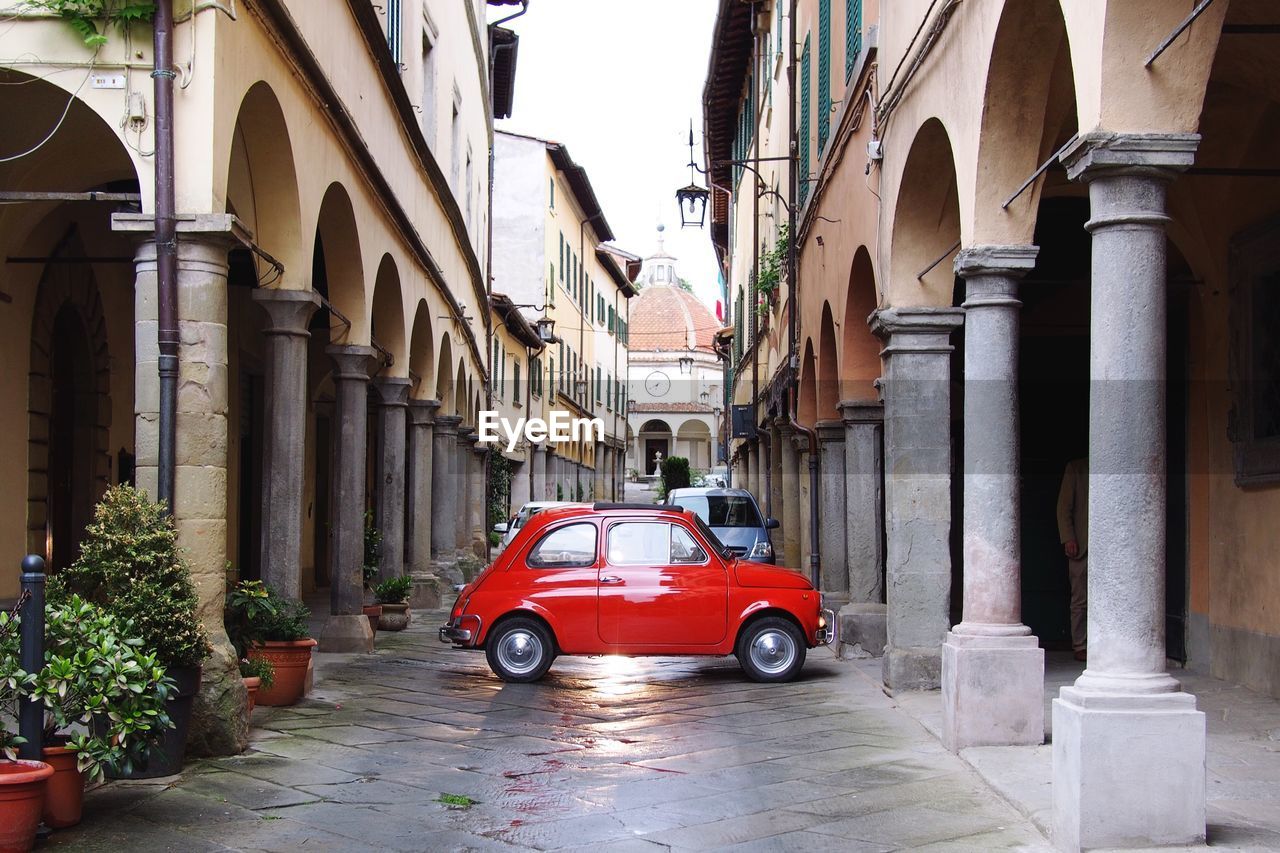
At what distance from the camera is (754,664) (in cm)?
1243

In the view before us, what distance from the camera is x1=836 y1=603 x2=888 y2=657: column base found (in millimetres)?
14508

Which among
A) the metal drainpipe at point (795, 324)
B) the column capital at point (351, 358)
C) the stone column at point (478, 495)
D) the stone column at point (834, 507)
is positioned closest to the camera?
the column capital at point (351, 358)

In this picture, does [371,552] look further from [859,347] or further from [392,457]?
[859,347]

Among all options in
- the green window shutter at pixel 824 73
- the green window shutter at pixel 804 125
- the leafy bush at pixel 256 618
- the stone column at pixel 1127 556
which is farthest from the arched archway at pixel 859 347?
the stone column at pixel 1127 556

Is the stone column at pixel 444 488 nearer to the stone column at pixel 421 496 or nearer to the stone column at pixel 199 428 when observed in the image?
the stone column at pixel 421 496

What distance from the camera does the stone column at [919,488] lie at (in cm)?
1109

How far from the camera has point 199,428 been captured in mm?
8461

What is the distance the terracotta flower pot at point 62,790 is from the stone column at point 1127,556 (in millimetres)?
4604

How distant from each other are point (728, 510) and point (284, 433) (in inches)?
392

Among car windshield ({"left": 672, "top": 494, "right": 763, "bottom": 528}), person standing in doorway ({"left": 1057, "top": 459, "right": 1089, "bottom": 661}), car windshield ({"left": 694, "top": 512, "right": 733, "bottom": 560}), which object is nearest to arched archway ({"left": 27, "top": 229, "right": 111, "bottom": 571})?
car windshield ({"left": 694, "top": 512, "right": 733, "bottom": 560})

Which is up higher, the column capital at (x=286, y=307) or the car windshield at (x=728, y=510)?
the column capital at (x=286, y=307)

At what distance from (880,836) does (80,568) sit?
4460 mm

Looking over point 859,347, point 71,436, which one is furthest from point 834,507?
point 71,436

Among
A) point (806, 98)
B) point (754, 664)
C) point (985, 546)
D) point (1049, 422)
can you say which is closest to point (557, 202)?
point (806, 98)
